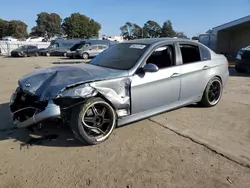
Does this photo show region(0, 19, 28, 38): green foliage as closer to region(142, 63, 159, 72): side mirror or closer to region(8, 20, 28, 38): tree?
region(8, 20, 28, 38): tree

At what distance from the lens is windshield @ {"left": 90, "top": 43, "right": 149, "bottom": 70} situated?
454 cm

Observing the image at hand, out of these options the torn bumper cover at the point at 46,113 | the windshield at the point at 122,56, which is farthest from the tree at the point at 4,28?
the torn bumper cover at the point at 46,113

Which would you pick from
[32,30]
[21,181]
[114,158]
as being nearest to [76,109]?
[114,158]

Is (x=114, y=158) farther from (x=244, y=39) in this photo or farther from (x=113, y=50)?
(x=244, y=39)

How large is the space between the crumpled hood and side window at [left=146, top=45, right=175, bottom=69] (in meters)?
0.81

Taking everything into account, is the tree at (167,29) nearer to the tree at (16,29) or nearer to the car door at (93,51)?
the tree at (16,29)

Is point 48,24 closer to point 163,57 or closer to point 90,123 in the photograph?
point 163,57

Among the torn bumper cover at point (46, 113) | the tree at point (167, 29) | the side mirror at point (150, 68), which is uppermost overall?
the tree at point (167, 29)

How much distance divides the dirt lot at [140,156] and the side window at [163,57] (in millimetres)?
1054

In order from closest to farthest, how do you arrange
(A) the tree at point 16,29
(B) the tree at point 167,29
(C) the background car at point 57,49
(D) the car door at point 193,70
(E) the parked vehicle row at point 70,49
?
1. (D) the car door at point 193,70
2. (E) the parked vehicle row at point 70,49
3. (C) the background car at point 57,49
4. (B) the tree at point 167,29
5. (A) the tree at point 16,29

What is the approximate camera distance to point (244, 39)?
27.0 m

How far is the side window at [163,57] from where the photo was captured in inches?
186

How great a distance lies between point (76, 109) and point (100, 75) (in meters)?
0.67

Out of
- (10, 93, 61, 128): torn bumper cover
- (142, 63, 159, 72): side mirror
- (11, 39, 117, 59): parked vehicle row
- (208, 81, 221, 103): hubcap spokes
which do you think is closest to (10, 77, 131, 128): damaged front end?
(10, 93, 61, 128): torn bumper cover
